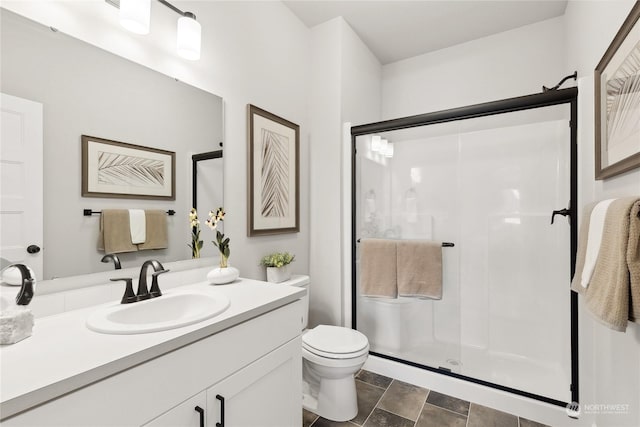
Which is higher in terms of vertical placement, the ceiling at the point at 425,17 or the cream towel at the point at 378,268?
the ceiling at the point at 425,17

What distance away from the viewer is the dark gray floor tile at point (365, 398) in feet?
5.49

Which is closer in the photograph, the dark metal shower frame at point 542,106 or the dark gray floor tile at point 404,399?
the dark metal shower frame at point 542,106

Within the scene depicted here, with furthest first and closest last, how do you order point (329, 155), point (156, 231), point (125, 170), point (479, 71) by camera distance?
1. point (479, 71)
2. point (329, 155)
3. point (156, 231)
4. point (125, 170)

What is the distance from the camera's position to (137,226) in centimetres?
128

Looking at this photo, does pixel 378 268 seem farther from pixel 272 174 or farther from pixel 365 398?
pixel 272 174

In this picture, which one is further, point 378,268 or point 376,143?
point 376,143

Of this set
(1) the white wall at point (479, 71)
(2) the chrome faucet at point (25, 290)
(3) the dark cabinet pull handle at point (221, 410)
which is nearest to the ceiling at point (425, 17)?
(1) the white wall at point (479, 71)

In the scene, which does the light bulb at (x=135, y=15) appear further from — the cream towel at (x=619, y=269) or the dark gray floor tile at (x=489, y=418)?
the dark gray floor tile at (x=489, y=418)

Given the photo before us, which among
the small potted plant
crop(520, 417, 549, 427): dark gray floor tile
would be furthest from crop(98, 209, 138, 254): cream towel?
crop(520, 417, 549, 427): dark gray floor tile

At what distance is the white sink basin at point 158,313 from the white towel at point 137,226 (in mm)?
287

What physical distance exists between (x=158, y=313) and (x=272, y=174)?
114cm

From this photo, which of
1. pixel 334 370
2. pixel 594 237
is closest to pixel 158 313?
pixel 334 370

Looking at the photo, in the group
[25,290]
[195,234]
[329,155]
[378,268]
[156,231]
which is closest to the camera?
[25,290]

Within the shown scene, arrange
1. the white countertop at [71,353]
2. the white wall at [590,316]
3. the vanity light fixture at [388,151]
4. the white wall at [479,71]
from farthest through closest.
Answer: the white wall at [479,71] → the vanity light fixture at [388,151] → the white wall at [590,316] → the white countertop at [71,353]
